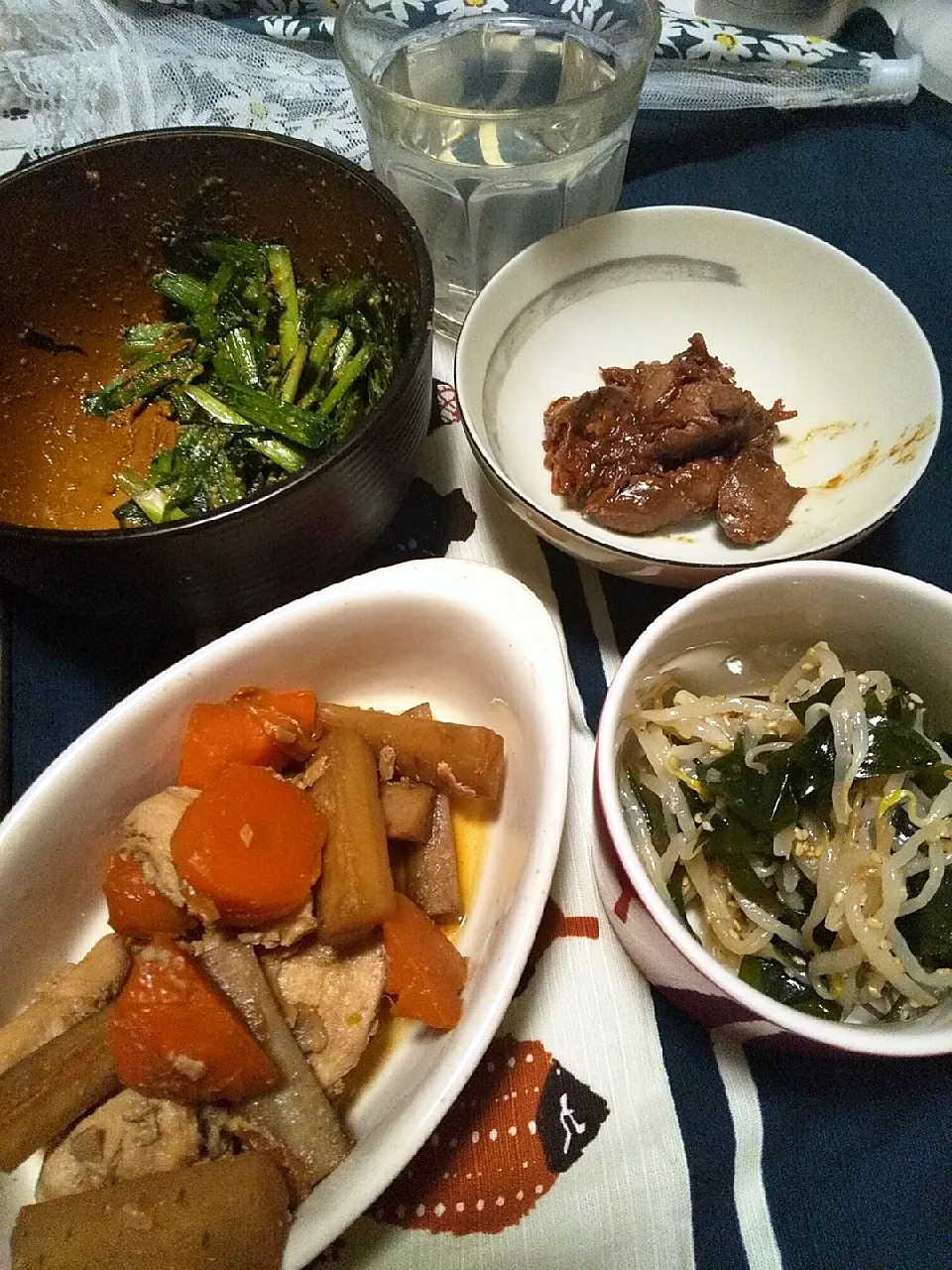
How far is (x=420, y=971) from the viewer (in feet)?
2.37

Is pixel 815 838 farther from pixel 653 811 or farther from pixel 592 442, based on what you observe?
pixel 592 442

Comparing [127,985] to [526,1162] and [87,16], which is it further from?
[87,16]

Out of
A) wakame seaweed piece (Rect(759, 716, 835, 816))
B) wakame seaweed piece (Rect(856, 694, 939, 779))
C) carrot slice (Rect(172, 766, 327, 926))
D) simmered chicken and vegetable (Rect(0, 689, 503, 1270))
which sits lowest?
simmered chicken and vegetable (Rect(0, 689, 503, 1270))

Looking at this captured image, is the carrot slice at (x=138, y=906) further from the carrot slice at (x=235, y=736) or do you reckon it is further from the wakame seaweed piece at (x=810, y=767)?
the wakame seaweed piece at (x=810, y=767)

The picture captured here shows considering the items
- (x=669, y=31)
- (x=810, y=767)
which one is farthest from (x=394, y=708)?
(x=669, y=31)

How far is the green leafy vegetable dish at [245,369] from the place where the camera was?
0.98 meters

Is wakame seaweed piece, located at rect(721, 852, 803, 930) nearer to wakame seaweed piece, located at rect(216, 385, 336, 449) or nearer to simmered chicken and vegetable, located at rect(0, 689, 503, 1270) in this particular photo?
simmered chicken and vegetable, located at rect(0, 689, 503, 1270)

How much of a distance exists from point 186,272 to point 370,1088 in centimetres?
93

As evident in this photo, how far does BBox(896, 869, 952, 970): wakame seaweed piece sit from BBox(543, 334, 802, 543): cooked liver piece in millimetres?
415

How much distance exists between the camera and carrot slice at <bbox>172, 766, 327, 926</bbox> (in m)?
0.70

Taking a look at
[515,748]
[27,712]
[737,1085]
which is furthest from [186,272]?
[737,1085]

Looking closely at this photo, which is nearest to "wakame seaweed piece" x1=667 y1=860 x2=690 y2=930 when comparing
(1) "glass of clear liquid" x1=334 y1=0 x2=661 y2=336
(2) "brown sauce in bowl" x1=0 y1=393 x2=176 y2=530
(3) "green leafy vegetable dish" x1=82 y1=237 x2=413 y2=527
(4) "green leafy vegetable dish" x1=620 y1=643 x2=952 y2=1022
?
(4) "green leafy vegetable dish" x1=620 y1=643 x2=952 y2=1022

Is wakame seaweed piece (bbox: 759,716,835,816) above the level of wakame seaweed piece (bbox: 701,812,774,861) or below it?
above

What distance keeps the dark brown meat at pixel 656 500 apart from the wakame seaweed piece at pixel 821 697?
0.30 metres
